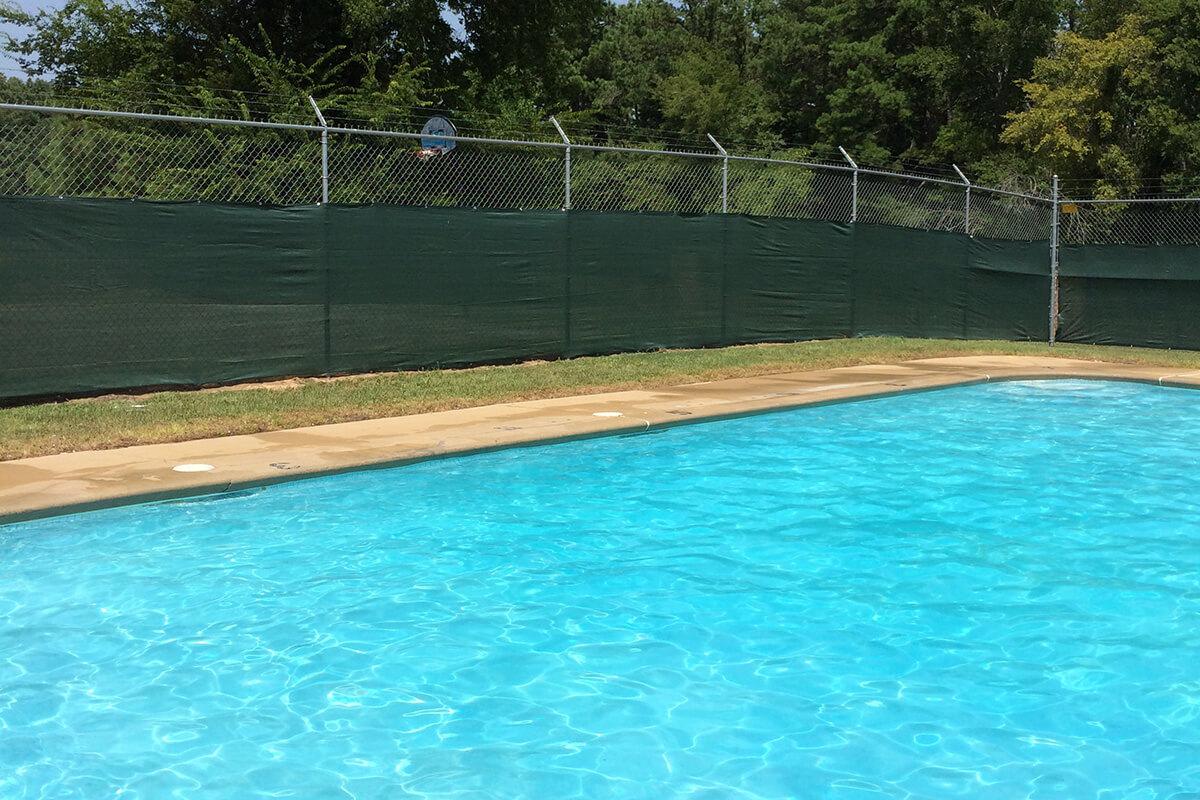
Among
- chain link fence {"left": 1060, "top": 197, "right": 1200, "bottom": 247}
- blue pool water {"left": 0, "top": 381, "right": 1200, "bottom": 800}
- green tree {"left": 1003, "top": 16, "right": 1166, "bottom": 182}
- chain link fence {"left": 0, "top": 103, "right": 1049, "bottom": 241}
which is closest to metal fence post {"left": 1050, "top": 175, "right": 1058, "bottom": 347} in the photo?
chain link fence {"left": 1060, "top": 197, "right": 1200, "bottom": 247}

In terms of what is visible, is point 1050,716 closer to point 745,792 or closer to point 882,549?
point 745,792

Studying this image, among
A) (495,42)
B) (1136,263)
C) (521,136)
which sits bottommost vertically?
(1136,263)

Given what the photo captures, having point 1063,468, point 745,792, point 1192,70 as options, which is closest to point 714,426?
point 1063,468

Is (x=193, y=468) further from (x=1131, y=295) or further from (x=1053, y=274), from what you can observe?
(x=1131, y=295)

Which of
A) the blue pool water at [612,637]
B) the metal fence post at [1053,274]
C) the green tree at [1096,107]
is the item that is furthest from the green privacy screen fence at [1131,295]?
the green tree at [1096,107]

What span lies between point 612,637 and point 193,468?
3.56 meters

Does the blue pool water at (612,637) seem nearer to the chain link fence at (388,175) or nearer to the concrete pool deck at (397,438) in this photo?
the concrete pool deck at (397,438)

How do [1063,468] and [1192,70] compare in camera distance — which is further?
[1192,70]

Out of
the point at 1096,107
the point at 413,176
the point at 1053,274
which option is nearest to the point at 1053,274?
the point at 1053,274

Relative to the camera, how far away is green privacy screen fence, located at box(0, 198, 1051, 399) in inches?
392

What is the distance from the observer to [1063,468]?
8.84m

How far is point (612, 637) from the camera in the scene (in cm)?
508

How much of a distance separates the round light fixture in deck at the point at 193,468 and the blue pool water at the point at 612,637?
0.32 m

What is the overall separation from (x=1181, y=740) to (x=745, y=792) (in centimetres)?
169
